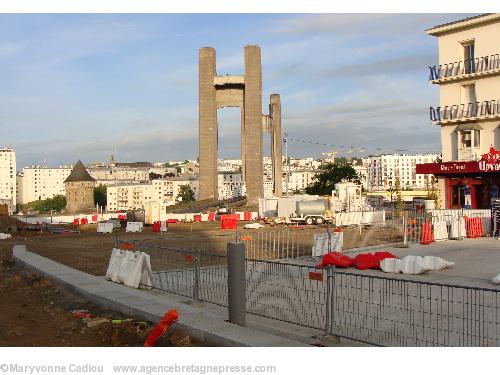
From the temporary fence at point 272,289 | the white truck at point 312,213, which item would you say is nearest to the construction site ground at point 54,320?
the temporary fence at point 272,289

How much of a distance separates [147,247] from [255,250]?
7016mm

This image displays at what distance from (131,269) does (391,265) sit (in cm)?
739

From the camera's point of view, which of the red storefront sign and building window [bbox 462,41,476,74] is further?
building window [bbox 462,41,476,74]

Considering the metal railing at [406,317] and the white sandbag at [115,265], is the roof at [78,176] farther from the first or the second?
the metal railing at [406,317]

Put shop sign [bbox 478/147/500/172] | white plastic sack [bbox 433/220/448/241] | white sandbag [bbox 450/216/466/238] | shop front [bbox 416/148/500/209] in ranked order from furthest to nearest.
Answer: shop front [bbox 416/148/500/209]
shop sign [bbox 478/147/500/172]
white sandbag [bbox 450/216/466/238]
white plastic sack [bbox 433/220/448/241]

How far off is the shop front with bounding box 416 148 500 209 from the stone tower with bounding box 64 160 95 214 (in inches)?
4134

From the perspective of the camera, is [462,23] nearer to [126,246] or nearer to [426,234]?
[426,234]

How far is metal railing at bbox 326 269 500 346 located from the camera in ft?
30.0

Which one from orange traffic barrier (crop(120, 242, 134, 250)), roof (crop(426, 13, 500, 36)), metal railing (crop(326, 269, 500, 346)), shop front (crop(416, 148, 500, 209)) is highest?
roof (crop(426, 13, 500, 36))

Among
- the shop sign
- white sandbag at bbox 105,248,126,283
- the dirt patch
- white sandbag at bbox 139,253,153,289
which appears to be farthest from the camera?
the shop sign

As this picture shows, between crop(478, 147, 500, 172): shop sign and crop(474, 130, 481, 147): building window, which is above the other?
crop(474, 130, 481, 147): building window

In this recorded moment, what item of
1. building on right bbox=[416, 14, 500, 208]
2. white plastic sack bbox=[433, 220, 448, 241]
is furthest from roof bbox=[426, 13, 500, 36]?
white plastic sack bbox=[433, 220, 448, 241]

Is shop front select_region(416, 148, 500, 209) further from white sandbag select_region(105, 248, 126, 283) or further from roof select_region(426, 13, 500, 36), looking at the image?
white sandbag select_region(105, 248, 126, 283)
